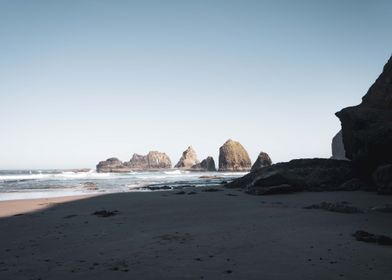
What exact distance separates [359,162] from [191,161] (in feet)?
441

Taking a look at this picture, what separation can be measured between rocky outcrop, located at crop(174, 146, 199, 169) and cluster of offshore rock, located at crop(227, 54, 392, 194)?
127221 mm

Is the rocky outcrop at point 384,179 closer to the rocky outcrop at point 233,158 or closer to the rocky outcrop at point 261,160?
the rocky outcrop at point 261,160

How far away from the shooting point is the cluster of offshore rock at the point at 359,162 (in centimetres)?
1791

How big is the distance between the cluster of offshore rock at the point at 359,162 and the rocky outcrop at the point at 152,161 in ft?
449

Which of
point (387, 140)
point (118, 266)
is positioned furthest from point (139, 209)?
point (387, 140)

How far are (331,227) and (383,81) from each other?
15.4m

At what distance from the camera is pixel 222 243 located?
7.64 metres

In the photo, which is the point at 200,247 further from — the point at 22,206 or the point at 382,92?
the point at 382,92

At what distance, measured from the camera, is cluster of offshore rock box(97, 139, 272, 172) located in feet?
407

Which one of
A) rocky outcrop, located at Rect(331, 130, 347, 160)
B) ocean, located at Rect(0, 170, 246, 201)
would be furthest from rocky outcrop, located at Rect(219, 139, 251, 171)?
ocean, located at Rect(0, 170, 246, 201)

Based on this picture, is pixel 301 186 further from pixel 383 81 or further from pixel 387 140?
pixel 383 81

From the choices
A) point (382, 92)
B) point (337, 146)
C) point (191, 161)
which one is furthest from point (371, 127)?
point (191, 161)

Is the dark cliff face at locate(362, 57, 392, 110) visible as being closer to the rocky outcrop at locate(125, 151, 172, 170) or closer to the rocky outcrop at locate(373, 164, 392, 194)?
the rocky outcrop at locate(373, 164, 392, 194)

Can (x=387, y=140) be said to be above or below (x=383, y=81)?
below
